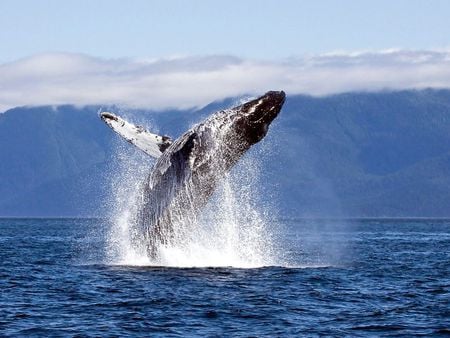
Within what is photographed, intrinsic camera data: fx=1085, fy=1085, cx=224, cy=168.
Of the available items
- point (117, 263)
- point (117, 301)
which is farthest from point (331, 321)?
point (117, 263)

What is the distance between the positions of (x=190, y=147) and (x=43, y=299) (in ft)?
13.5

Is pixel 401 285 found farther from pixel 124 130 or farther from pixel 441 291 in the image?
pixel 124 130

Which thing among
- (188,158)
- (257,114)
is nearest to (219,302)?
(188,158)

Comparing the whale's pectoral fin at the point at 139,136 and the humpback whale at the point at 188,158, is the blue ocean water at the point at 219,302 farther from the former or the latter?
the whale's pectoral fin at the point at 139,136

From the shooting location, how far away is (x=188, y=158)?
21.6 m

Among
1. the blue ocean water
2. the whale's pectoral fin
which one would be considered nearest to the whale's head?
the whale's pectoral fin

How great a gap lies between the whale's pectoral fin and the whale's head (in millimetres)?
1883

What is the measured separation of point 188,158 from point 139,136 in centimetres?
111

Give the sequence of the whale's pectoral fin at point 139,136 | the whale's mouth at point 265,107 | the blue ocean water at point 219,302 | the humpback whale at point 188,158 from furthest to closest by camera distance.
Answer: the whale's pectoral fin at point 139,136 → the humpback whale at point 188,158 → the whale's mouth at point 265,107 → the blue ocean water at point 219,302

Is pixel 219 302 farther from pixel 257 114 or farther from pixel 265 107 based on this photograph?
pixel 265 107

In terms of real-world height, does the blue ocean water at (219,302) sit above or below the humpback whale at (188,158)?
below

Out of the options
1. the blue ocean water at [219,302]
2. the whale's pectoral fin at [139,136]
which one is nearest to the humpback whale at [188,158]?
the whale's pectoral fin at [139,136]

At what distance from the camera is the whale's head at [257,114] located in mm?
20016

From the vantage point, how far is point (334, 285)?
925 inches
